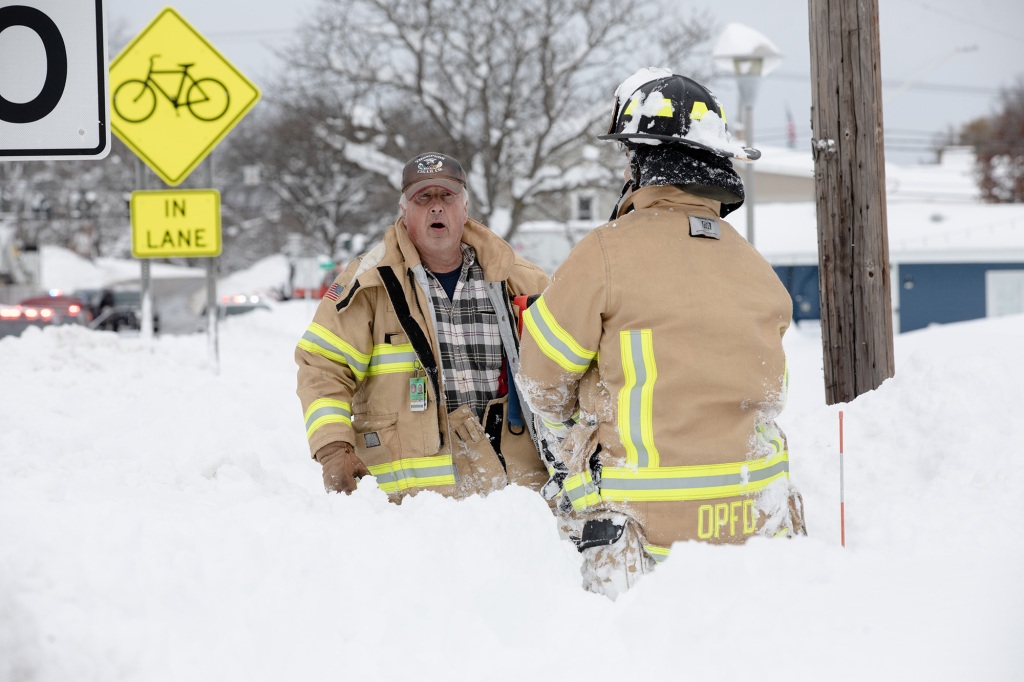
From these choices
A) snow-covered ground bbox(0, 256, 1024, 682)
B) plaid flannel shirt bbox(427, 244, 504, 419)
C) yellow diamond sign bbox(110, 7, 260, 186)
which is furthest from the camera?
yellow diamond sign bbox(110, 7, 260, 186)

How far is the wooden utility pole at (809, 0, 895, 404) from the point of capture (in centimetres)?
560

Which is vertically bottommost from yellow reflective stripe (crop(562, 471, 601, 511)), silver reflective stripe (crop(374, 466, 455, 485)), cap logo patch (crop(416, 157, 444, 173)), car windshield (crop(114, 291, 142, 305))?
silver reflective stripe (crop(374, 466, 455, 485))

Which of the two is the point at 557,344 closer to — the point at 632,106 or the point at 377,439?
the point at 632,106

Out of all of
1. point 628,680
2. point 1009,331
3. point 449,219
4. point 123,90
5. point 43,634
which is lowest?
point 628,680

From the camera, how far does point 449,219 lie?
448cm

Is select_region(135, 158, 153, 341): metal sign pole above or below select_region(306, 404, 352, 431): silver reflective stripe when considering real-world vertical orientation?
above

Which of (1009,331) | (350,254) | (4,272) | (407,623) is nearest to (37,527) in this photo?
(407,623)

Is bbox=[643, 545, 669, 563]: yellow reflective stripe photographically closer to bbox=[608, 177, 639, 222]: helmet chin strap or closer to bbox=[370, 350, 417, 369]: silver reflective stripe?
bbox=[608, 177, 639, 222]: helmet chin strap

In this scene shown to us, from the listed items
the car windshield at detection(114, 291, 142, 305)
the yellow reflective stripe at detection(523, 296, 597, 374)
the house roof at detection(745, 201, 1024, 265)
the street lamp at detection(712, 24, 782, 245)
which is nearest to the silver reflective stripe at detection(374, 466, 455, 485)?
the yellow reflective stripe at detection(523, 296, 597, 374)

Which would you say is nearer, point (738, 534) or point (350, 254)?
point (738, 534)

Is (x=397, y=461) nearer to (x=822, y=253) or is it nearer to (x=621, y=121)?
(x=621, y=121)

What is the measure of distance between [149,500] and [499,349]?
149cm

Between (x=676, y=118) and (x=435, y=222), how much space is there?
5.30 feet

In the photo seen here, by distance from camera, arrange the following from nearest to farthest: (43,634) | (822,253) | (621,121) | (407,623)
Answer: (43,634) < (407,623) < (621,121) < (822,253)
